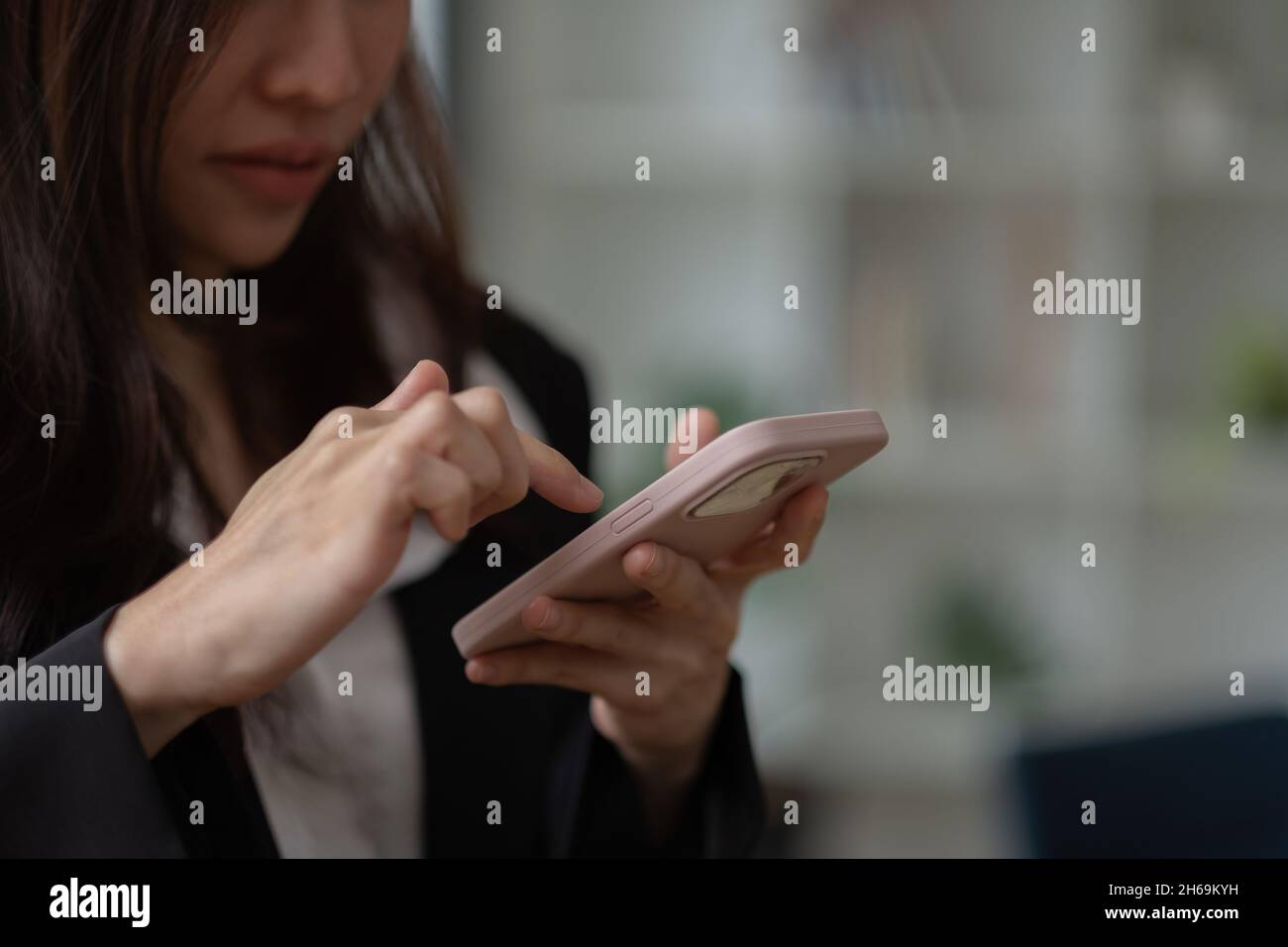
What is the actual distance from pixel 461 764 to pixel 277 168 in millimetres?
375

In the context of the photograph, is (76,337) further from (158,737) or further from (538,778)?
(538,778)

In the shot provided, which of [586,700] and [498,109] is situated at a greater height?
[498,109]

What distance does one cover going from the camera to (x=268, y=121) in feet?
1.78

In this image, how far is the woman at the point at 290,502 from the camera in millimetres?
377

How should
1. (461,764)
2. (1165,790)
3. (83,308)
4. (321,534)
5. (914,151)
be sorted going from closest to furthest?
(321,534) → (83,308) → (461,764) → (1165,790) → (914,151)

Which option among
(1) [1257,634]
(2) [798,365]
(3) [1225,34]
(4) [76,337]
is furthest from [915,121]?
(4) [76,337]

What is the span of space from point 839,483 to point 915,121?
1.43 feet

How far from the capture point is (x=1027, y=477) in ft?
4.33

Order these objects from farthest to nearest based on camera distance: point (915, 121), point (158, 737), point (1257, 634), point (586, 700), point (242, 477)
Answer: point (1257, 634), point (915, 121), point (586, 700), point (242, 477), point (158, 737)

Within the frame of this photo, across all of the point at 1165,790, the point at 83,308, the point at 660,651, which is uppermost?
the point at 83,308

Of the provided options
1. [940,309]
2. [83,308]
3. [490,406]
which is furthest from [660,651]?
[940,309]

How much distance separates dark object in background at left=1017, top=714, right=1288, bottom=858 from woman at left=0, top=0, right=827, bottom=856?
0.42 metres

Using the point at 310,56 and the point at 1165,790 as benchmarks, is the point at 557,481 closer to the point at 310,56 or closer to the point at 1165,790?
the point at 310,56

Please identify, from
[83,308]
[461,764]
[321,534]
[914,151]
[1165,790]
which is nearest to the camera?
[321,534]
